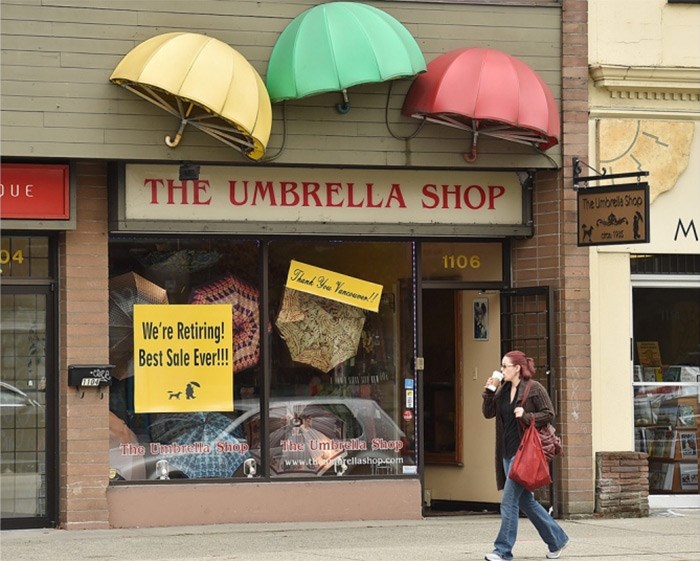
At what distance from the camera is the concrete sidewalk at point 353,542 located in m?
11.5

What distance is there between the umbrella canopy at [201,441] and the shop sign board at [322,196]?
195cm

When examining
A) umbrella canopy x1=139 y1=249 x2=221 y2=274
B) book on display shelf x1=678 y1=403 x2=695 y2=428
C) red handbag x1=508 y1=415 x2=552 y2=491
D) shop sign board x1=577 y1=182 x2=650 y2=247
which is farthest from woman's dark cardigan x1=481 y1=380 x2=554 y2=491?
book on display shelf x1=678 y1=403 x2=695 y2=428

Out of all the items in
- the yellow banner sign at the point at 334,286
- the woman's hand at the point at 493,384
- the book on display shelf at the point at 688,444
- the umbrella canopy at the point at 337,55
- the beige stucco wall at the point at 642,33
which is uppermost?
the beige stucco wall at the point at 642,33

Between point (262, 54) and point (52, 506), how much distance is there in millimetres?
4713

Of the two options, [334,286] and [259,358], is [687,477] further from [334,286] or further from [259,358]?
[259,358]

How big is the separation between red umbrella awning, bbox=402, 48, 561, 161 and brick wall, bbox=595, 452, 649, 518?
133 inches

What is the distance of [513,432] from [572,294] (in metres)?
3.41

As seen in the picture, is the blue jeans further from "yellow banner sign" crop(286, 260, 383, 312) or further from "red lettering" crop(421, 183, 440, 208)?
"red lettering" crop(421, 183, 440, 208)

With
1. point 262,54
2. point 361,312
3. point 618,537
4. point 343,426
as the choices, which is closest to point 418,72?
point 262,54

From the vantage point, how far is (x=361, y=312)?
1429 centimetres

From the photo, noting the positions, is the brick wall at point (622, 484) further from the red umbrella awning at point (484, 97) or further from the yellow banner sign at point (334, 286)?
the red umbrella awning at point (484, 97)

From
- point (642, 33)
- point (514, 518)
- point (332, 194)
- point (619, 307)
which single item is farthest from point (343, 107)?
point (514, 518)

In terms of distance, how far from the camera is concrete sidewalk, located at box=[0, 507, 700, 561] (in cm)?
1154

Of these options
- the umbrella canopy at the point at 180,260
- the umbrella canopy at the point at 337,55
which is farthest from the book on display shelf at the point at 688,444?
the umbrella canopy at the point at 180,260
